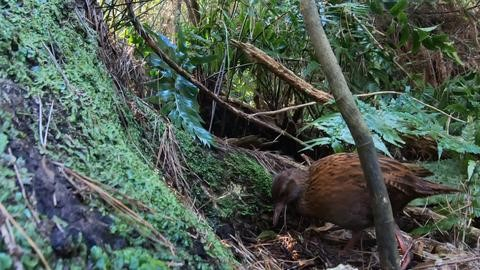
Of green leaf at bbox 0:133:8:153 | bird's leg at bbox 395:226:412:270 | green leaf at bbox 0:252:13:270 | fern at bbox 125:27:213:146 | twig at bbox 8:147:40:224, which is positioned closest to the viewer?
green leaf at bbox 0:252:13:270

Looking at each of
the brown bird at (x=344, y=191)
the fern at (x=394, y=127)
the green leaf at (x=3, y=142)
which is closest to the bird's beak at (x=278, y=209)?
the brown bird at (x=344, y=191)

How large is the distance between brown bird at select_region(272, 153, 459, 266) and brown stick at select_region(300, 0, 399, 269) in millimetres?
859

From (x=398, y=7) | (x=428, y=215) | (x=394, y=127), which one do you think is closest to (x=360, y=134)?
(x=394, y=127)

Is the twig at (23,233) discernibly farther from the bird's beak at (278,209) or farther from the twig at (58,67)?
the bird's beak at (278,209)

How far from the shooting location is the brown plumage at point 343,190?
8.79 feet

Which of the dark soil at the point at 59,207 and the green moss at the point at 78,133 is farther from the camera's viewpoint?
the green moss at the point at 78,133

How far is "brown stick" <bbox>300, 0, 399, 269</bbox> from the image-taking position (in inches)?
67.4

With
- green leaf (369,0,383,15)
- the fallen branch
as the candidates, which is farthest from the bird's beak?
green leaf (369,0,383,15)

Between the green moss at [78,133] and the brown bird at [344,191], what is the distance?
111 centimetres

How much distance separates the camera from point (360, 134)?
171cm

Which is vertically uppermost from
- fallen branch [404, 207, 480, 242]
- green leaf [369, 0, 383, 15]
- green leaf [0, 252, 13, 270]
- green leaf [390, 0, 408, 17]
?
green leaf [369, 0, 383, 15]

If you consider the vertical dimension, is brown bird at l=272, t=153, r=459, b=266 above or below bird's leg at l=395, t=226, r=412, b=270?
above

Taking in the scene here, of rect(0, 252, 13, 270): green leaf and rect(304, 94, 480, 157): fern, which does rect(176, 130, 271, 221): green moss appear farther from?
rect(0, 252, 13, 270): green leaf

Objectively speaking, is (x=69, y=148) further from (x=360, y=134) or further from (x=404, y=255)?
(x=404, y=255)
